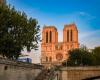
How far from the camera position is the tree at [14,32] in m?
51.1

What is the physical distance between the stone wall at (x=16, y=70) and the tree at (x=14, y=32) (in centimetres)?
522

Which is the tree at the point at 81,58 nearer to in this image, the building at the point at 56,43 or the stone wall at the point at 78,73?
the stone wall at the point at 78,73

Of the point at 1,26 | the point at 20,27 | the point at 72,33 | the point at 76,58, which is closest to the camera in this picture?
the point at 1,26

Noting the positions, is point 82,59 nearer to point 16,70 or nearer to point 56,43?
point 16,70

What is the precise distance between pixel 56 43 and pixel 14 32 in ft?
385

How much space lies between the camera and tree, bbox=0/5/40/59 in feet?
168

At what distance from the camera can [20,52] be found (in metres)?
55.6

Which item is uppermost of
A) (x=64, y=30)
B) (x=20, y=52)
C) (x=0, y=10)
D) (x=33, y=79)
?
(x=64, y=30)

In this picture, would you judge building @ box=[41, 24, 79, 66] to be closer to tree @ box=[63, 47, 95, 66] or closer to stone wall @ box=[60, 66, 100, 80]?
tree @ box=[63, 47, 95, 66]

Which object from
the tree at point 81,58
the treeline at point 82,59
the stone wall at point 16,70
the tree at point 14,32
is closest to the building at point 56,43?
the treeline at point 82,59

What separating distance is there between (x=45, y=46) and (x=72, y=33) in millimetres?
18691

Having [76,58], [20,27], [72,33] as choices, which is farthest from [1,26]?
[72,33]

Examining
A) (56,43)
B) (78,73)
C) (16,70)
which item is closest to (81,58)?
(78,73)

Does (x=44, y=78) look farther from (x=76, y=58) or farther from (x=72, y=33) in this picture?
(x=72, y=33)
